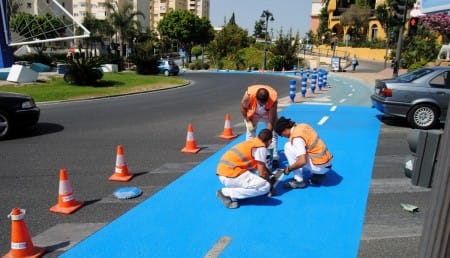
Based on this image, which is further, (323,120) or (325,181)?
(323,120)

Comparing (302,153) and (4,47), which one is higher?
(4,47)

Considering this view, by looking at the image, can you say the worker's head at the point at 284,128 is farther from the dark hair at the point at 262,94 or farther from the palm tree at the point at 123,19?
the palm tree at the point at 123,19

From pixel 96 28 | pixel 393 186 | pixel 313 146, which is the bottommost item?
pixel 393 186

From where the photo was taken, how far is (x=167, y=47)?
8575 centimetres

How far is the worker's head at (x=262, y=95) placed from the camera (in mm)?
6020

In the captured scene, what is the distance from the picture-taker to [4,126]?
8664mm

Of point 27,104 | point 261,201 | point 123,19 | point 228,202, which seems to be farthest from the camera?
point 123,19

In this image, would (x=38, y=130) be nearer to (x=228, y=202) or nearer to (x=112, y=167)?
(x=112, y=167)

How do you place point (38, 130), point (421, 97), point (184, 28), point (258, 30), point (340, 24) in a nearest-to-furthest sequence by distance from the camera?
point (421, 97), point (38, 130), point (184, 28), point (340, 24), point (258, 30)

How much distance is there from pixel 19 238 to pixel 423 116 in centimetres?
956

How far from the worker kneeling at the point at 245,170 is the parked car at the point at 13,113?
20.0ft

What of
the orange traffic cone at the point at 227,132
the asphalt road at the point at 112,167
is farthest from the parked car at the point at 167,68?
the orange traffic cone at the point at 227,132

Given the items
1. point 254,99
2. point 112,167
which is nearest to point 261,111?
point 254,99

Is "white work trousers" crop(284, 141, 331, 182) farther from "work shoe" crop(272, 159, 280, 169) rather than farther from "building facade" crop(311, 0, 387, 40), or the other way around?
"building facade" crop(311, 0, 387, 40)
